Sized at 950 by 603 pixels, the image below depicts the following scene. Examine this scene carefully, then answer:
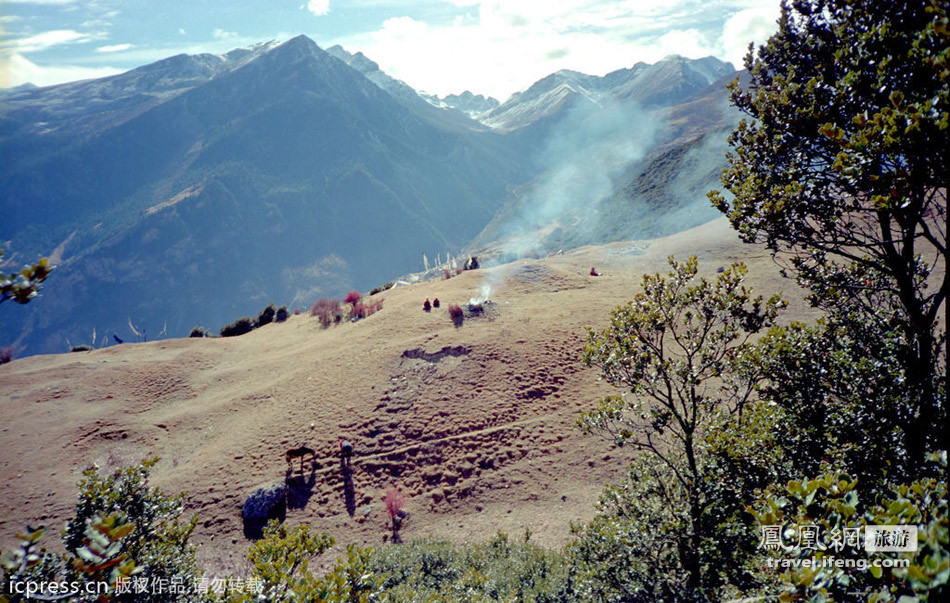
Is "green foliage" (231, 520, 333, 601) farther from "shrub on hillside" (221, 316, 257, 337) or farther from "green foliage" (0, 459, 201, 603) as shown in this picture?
"shrub on hillside" (221, 316, 257, 337)

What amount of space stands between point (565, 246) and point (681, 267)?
190 ft

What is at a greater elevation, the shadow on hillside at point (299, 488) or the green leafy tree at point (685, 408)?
the green leafy tree at point (685, 408)

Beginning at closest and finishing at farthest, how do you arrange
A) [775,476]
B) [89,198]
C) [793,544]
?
1. [793,544]
2. [775,476]
3. [89,198]

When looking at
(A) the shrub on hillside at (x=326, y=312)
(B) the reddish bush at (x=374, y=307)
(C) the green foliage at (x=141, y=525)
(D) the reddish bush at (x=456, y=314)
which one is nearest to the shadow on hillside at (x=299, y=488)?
(C) the green foliage at (x=141, y=525)

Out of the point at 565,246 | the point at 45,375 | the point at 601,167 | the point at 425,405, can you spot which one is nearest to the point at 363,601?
the point at 425,405

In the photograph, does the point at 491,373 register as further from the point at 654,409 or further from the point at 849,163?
the point at 849,163

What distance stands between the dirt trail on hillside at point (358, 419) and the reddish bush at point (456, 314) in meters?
0.61

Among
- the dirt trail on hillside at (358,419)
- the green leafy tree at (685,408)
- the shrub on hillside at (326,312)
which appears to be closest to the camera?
the green leafy tree at (685,408)

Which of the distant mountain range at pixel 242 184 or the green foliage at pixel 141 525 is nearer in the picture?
the green foliage at pixel 141 525

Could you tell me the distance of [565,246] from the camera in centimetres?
6341

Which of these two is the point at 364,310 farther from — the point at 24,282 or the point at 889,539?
the point at 889,539

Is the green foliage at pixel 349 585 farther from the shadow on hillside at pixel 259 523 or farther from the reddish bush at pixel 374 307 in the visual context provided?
the reddish bush at pixel 374 307

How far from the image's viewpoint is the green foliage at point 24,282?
2760mm

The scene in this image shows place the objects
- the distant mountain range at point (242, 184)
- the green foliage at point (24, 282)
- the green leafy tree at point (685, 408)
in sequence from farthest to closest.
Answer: the distant mountain range at point (242, 184) < the green leafy tree at point (685, 408) < the green foliage at point (24, 282)
